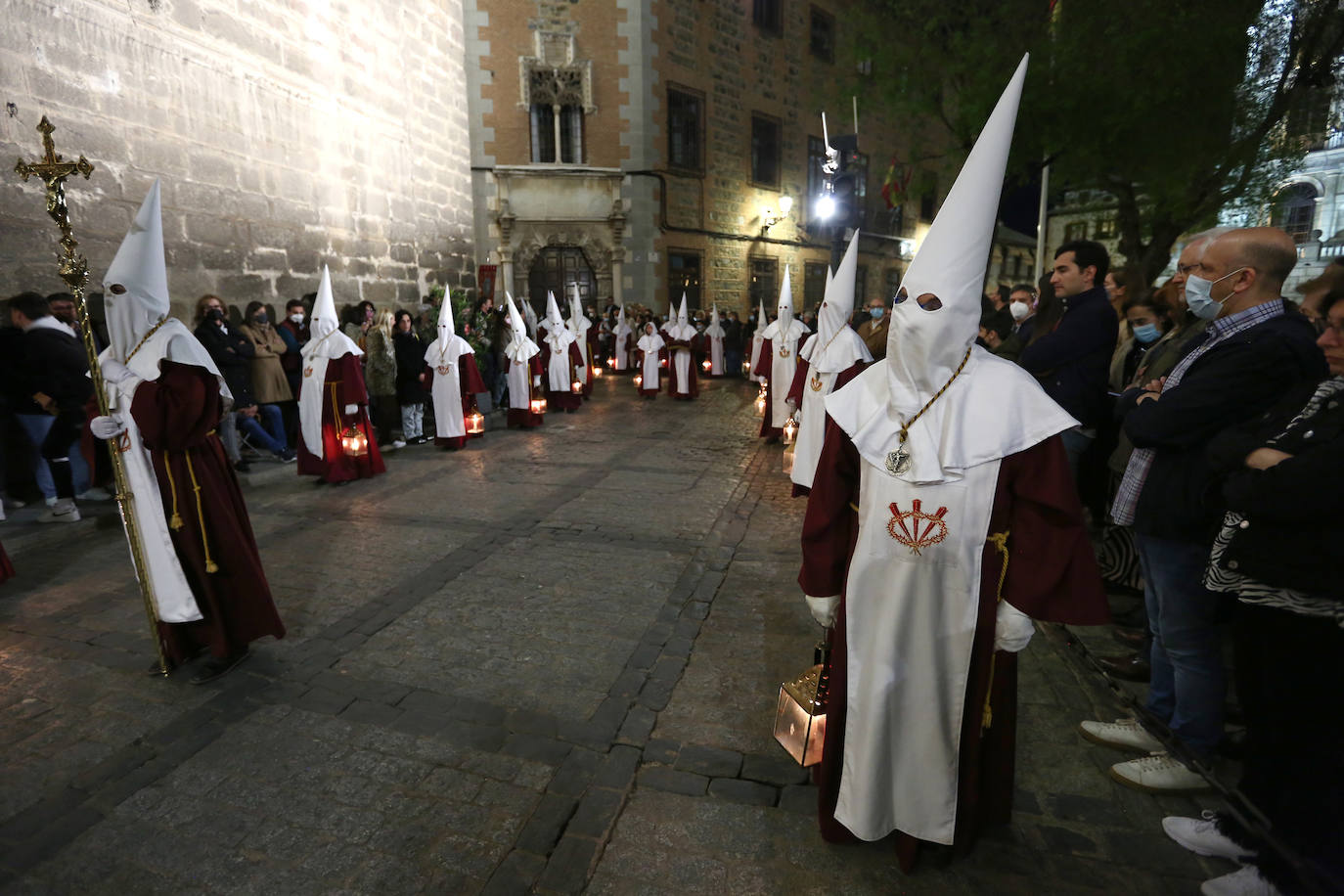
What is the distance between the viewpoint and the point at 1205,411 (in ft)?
8.17

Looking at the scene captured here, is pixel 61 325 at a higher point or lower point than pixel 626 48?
lower

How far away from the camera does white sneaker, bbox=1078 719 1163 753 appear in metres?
2.92

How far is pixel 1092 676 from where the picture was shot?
11.6 ft

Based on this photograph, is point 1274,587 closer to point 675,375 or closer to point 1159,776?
point 1159,776

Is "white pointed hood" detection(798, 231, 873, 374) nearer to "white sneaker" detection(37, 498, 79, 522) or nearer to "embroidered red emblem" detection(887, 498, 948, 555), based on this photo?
"embroidered red emblem" detection(887, 498, 948, 555)

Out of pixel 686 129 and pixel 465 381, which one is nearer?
pixel 465 381

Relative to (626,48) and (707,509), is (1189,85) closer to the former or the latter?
(707,509)

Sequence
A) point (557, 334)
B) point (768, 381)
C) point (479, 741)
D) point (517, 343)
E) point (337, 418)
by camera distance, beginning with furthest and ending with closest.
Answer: point (557, 334) → point (517, 343) → point (768, 381) → point (337, 418) → point (479, 741)

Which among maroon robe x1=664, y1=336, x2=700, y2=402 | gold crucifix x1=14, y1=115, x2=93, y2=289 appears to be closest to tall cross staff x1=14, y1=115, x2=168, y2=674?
gold crucifix x1=14, y1=115, x2=93, y2=289

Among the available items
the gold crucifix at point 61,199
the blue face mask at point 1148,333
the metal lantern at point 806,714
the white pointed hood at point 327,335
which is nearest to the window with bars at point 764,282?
the white pointed hood at point 327,335

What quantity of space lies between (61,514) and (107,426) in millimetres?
3827

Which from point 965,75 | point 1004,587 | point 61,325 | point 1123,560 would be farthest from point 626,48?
point 1004,587

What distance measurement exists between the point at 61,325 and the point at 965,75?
A: 552 inches

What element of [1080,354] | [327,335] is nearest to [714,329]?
[327,335]
